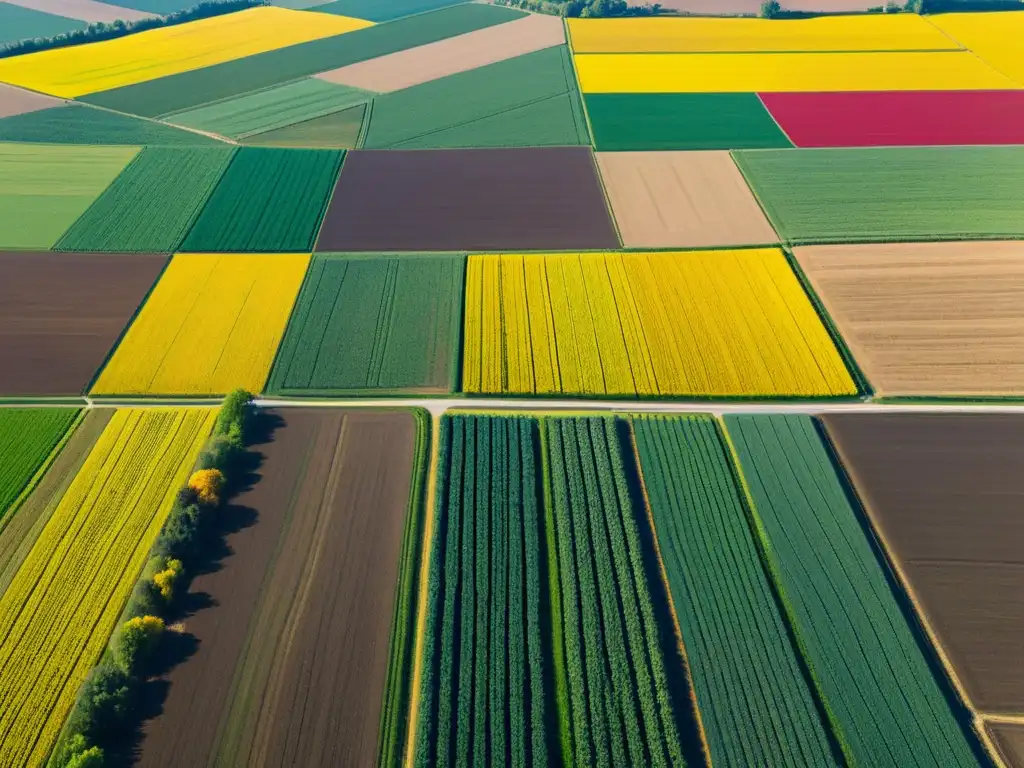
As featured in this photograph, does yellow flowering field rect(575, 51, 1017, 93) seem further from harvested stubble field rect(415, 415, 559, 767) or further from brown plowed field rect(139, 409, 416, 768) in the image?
brown plowed field rect(139, 409, 416, 768)

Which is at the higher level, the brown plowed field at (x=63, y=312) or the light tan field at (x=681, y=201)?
the light tan field at (x=681, y=201)

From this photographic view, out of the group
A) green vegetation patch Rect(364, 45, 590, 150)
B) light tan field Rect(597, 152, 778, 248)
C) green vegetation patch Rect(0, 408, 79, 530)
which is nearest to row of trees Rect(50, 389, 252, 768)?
green vegetation patch Rect(0, 408, 79, 530)

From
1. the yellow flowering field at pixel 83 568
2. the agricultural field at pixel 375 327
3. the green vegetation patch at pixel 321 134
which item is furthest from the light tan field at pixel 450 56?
the yellow flowering field at pixel 83 568

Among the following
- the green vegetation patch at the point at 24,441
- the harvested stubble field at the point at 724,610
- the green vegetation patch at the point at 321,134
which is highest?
the green vegetation patch at the point at 321,134

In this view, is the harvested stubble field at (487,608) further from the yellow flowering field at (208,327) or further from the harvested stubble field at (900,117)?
the harvested stubble field at (900,117)

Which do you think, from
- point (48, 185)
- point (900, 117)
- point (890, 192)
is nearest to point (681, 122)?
point (890, 192)

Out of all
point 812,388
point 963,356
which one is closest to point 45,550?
point 812,388

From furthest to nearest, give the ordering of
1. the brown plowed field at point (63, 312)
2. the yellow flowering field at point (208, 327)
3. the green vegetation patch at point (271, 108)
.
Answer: the green vegetation patch at point (271, 108)
the brown plowed field at point (63, 312)
the yellow flowering field at point (208, 327)
